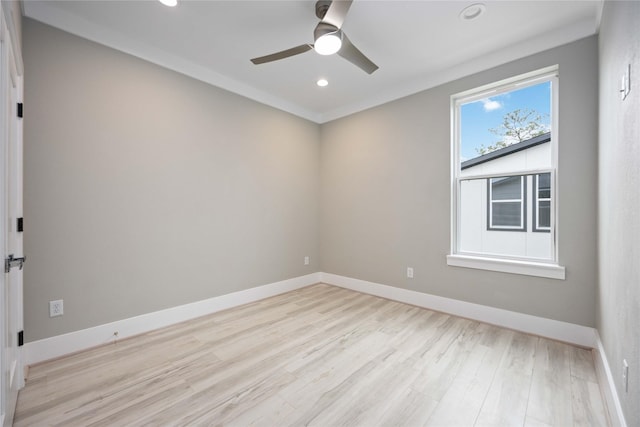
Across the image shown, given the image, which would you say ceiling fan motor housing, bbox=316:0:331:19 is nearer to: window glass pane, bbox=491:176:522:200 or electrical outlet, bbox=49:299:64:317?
window glass pane, bbox=491:176:522:200

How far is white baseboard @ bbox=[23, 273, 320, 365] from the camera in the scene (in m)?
2.13

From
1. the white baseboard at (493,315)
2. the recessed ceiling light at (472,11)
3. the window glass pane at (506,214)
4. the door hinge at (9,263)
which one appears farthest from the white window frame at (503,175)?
the door hinge at (9,263)

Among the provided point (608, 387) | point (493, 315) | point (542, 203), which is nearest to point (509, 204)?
point (542, 203)

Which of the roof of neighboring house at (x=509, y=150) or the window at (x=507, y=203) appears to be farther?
the window at (x=507, y=203)

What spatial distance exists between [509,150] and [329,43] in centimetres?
224

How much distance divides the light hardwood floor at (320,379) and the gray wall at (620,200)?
44 cm

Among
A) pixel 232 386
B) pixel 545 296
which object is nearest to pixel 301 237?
pixel 232 386

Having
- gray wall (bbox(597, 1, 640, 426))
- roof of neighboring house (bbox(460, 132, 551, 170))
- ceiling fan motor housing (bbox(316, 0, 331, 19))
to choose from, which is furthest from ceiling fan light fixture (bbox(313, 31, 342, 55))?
roof of neighboring house (bbox(460, 132, 551, 170))

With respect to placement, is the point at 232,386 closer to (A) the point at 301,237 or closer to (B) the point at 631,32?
(A) the point at 301,237

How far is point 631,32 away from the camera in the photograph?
1.27 meters

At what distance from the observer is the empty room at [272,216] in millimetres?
1634

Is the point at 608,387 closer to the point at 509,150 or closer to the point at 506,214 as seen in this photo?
the point at 506,214

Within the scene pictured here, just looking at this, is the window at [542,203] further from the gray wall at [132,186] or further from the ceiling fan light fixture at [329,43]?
the gray wall at [132,186]

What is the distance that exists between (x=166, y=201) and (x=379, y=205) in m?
2.66
